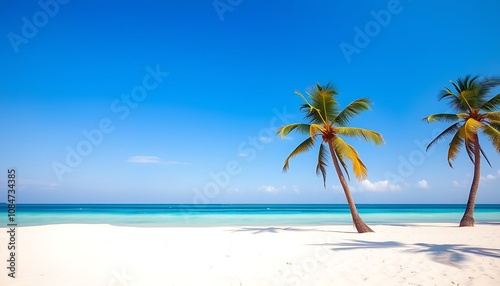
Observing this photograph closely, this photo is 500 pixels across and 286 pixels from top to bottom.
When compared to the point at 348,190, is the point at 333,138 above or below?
above

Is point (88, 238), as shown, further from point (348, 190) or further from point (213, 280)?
point (348, 190)

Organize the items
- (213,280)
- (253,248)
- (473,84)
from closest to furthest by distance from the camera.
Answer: (213,280) → (253,248) → (473,84)

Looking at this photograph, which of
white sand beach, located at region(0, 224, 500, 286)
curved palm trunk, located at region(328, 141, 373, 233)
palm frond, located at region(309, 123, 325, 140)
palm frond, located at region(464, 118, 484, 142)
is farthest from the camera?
palm frond, located at region(464, 118, 484, 142)

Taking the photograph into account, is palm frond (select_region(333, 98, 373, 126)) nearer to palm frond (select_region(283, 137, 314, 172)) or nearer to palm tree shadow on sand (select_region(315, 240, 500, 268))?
palm frond (select_region(283, 137, 314, 172))

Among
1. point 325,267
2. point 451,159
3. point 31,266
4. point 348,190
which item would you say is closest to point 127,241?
point 31,266

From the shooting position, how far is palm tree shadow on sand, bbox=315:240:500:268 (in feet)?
21.6

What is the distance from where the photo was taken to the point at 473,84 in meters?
14.0

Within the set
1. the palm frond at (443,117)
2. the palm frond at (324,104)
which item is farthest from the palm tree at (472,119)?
the palm frond at (324,104)

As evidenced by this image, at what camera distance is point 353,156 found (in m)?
12.1

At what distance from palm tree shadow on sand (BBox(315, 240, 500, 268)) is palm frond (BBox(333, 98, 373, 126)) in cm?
593

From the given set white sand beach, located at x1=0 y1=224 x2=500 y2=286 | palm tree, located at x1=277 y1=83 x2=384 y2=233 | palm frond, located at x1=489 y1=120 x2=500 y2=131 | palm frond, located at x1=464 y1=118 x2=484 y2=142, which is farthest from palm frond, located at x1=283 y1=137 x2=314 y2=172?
palm frond, located at x1=489 y1=120 x2=500 y2=131

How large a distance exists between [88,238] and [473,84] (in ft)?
62.1

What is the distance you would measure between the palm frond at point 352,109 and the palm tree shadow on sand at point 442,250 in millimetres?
5930

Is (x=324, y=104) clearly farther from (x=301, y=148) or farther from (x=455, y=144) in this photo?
(x=455, y=144)
